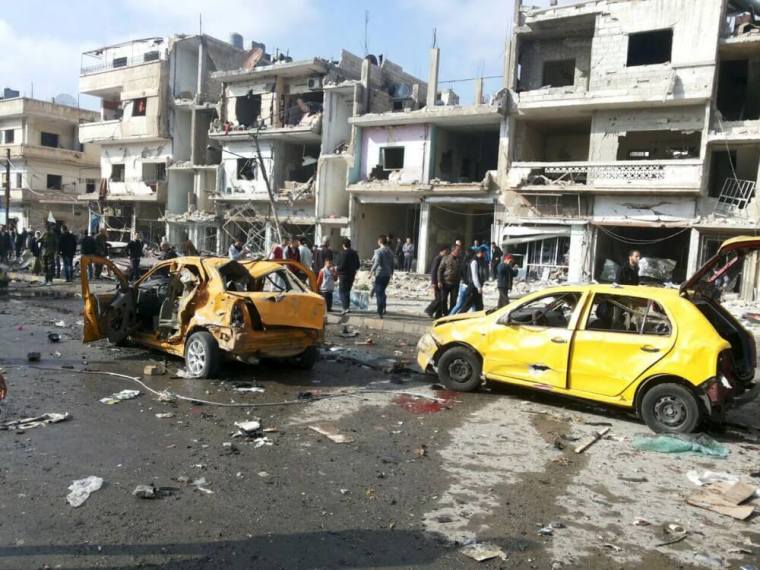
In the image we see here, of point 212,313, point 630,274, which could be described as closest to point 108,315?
point 212,313

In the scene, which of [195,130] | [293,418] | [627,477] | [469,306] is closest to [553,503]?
[627,477]

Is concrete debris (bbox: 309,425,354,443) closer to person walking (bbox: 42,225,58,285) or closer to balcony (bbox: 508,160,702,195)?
person walking (bbox: 42,225,58,285)

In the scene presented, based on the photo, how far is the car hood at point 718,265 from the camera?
20.6 feet

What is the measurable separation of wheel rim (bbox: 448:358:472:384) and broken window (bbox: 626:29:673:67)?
777 inches

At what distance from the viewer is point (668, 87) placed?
21.3 m

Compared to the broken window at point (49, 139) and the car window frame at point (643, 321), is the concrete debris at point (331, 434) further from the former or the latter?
the broken window at point (49, 139)

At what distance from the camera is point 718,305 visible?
6777mm

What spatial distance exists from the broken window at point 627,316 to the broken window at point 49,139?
50.1m

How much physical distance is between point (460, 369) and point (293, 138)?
2723 cm

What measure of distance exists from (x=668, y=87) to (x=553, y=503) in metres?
20.8

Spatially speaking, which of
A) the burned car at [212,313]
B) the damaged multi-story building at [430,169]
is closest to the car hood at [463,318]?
the burned car at [212,313]

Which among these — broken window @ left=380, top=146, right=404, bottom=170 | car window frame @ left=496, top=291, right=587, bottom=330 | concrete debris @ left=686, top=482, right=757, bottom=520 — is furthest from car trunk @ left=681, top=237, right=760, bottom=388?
broken window @ left=380, top=146, right=404, bottom=170

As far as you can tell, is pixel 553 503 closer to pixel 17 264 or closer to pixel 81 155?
pixel 17 264

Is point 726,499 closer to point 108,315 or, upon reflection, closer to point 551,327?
point 551,327
